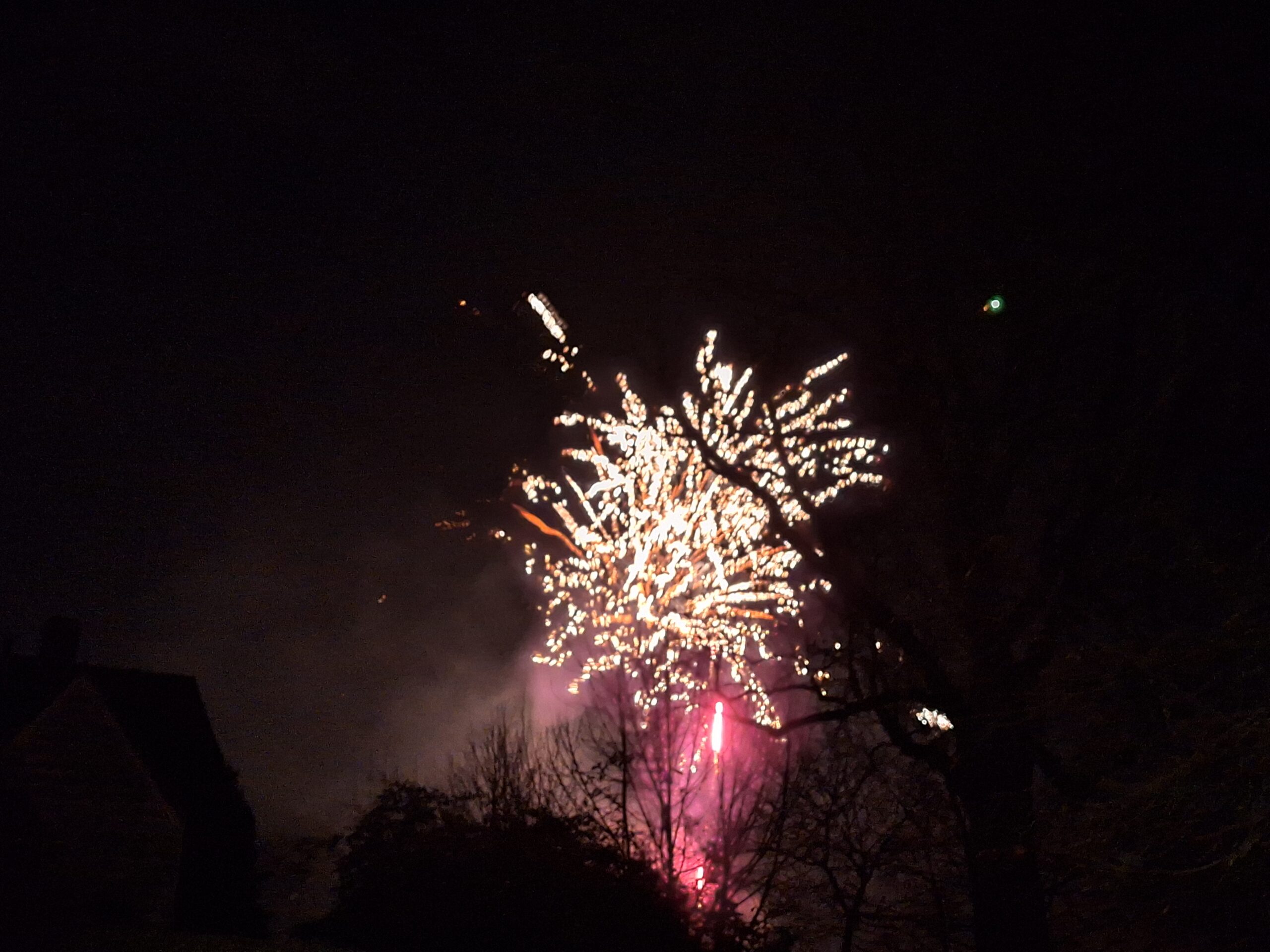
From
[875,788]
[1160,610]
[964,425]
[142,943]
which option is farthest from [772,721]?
[142,943]

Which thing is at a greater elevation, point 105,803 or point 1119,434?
point 105,803

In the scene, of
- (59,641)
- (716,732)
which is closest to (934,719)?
(716,732)

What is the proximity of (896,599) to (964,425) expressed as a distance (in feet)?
7.23

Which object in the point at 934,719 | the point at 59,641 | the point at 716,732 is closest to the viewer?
the point at 934,719

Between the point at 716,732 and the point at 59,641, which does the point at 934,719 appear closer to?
the point at 716,732

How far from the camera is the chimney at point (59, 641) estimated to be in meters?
21.6

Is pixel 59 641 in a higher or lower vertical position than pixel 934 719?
higher

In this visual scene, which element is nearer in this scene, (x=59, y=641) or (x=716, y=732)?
(x=716, y=732)

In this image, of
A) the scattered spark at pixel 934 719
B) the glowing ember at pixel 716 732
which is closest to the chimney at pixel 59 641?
the glowing ember at pixel 716 732

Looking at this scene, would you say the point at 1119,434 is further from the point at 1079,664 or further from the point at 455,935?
the point at 455,935

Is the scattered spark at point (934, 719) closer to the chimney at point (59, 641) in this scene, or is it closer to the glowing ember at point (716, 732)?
the glowing ember at point (716, 732)

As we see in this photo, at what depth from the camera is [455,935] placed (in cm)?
928

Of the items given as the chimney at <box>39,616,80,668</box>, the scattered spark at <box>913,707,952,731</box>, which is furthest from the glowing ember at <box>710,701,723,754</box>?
the chimney at <box>39,616,80,668</box>

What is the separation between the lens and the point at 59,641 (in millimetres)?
21953
